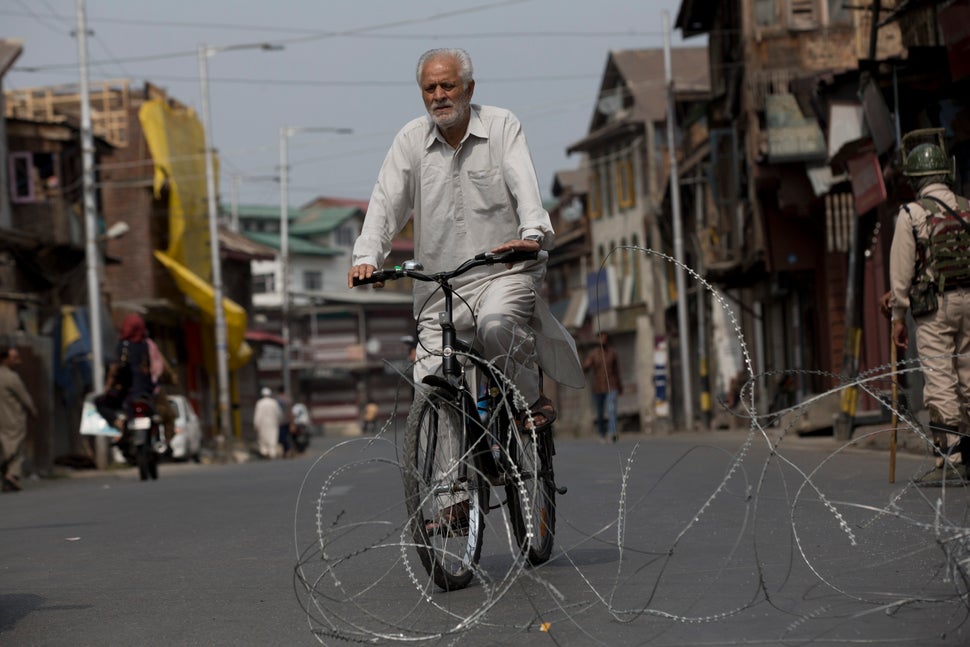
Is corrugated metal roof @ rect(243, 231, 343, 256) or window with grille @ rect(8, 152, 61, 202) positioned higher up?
corrugated metal roof @ rect(243, 231, 343, 256)

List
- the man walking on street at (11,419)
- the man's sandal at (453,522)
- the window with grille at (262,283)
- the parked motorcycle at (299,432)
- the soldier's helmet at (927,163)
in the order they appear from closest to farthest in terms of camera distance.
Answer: the man's sandal at (453,522), the soldier's helmet at (927,163), the man walking on street at (11,419), the parked motorcycle at (299,432), the window with grille at (262,283)

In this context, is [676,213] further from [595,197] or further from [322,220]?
[322,220]

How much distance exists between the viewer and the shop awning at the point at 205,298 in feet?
172

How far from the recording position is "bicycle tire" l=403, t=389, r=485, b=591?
6062 mm

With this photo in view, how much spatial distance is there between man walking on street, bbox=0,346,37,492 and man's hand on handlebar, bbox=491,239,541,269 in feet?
52.8

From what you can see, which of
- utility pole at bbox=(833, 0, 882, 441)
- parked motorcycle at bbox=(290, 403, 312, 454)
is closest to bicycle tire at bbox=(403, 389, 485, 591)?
utility pole at bbox=(833, 0, 882, 441)

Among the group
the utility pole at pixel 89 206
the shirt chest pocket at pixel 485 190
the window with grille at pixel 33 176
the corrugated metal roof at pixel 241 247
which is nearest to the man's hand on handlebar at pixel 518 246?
the shirt chest pocket at pixel 485 190

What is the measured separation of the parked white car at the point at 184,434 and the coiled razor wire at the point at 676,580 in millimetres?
29649

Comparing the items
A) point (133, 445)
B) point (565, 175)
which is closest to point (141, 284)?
point (565, 175)

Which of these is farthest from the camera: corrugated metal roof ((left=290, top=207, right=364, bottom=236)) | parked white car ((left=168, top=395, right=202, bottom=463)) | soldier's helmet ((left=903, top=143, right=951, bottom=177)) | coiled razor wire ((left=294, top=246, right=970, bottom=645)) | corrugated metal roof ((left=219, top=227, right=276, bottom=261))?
corrugated metal roof ((left=290, top=207, right=364, bottom=236))

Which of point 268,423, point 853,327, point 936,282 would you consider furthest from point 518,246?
point 268,423

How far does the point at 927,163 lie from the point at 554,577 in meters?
5.14

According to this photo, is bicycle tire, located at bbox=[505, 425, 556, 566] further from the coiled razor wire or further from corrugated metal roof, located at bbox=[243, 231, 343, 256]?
corrugated metal roof, located at bbox=[243, 231, 343, 256]

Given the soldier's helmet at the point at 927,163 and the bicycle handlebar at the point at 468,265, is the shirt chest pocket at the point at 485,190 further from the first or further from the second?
the soldier's helmet at the point at 927,163
